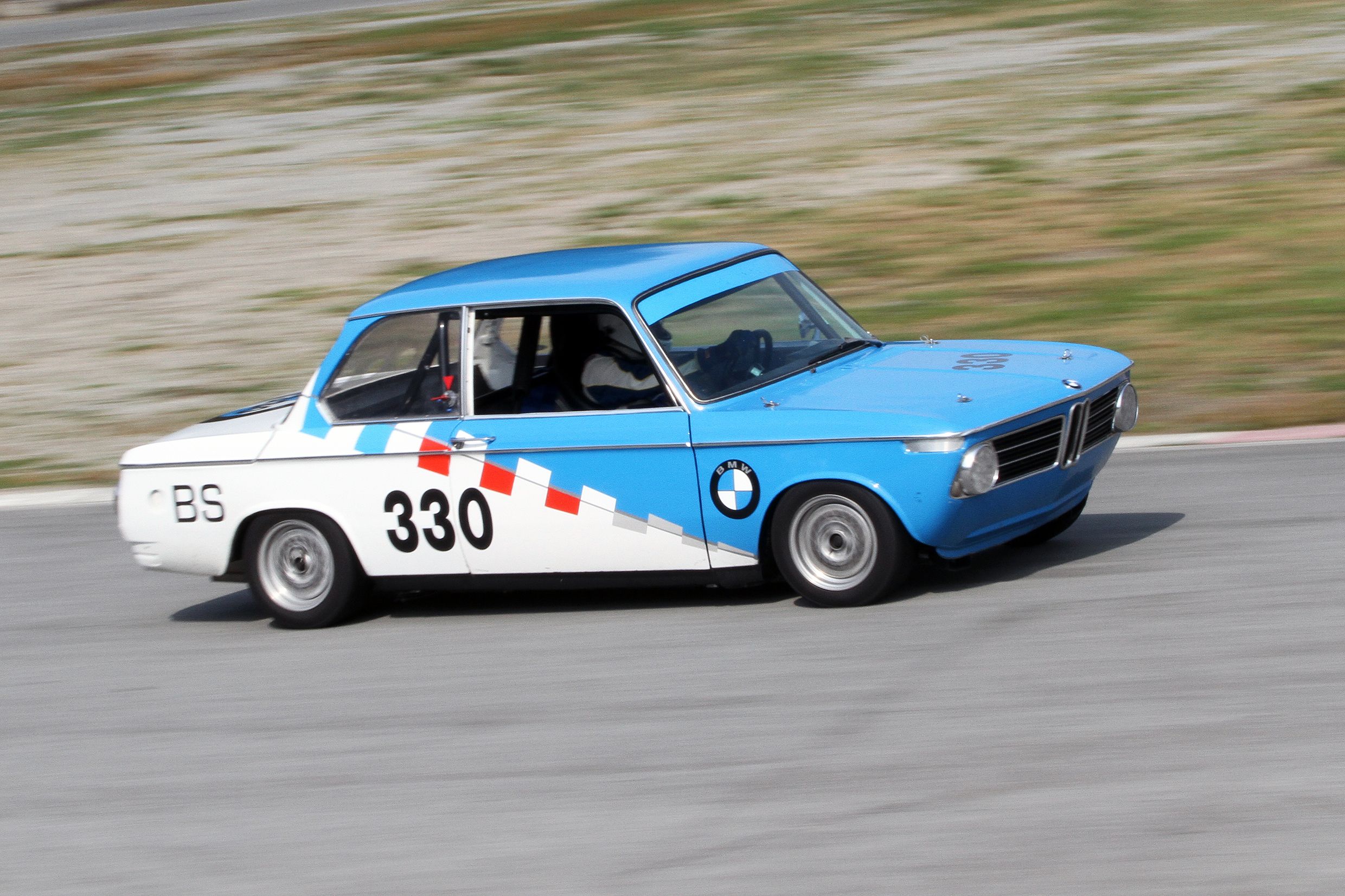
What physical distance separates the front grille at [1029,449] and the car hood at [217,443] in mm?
3137

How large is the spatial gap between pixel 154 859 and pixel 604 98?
19.4 m

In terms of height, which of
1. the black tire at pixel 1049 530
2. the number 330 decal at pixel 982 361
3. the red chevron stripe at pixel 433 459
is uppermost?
the number 330 decal at pixel 982 361

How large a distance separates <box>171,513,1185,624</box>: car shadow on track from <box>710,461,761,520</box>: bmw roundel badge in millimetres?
505

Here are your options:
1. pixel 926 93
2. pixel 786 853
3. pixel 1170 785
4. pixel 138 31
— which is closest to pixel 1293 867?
pixel 1170 785

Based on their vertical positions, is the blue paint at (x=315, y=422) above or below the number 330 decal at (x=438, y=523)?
above

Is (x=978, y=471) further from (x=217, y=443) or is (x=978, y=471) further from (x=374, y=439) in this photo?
(x=217, y=443)

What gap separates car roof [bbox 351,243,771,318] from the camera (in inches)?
269

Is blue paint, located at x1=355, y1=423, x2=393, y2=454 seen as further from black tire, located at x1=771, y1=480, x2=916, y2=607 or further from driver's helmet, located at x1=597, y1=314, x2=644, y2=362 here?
black tire, located at x1=771, y1=480, x2=916, y2=607

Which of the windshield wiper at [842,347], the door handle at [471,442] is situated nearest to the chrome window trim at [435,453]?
the door handle at [471,442]

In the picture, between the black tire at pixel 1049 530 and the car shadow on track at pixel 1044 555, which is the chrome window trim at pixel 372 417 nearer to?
the car shadow on track at pixel 1044 555

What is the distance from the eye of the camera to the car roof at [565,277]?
22.4 feet

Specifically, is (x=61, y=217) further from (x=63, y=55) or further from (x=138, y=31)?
(x=138, y=31)

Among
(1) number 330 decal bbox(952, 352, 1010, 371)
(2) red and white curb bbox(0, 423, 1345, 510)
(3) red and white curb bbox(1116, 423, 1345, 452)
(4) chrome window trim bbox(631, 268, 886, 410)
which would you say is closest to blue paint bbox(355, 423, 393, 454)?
(4) chrome window trim bbox(631, 268, 886, 410)

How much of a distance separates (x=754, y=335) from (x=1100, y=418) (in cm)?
146
